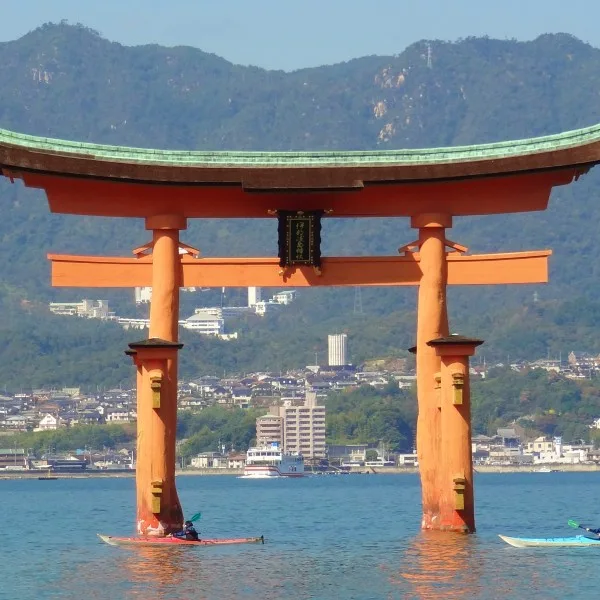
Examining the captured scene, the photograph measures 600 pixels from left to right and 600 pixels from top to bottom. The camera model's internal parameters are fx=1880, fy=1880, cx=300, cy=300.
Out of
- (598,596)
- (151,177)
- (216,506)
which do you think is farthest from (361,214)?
(216,506)

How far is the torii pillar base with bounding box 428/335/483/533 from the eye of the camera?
123 ft

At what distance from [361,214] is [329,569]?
8.25 m

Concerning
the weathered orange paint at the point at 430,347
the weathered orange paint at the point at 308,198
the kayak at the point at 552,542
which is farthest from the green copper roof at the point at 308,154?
the kayak at the point at 552,542

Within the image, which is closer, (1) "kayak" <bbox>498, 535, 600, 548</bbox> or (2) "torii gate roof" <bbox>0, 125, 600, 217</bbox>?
(2) "torii gate roof" <bbox>0, 125, 600, 217</bbox>

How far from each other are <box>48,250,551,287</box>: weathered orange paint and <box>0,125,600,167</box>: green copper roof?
2.06 m

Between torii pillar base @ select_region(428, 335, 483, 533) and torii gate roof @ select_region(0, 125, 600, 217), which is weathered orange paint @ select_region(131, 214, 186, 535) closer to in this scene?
torii gate roof @ select_region(0, 125, 600, 217)

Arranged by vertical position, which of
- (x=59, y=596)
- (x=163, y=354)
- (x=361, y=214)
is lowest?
(x=59, y=596)

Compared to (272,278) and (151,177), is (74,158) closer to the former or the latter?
(151,177)

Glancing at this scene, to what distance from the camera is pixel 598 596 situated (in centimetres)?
3212

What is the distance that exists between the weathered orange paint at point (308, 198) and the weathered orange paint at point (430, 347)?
1.80 feet

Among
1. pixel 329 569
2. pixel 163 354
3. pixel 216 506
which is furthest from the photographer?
pixel 216 506

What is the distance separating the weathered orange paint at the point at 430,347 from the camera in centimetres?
3859

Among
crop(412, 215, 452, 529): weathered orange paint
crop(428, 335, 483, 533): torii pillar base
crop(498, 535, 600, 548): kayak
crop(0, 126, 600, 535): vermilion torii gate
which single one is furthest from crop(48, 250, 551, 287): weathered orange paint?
crop(498, 535, 600, 548): kayak

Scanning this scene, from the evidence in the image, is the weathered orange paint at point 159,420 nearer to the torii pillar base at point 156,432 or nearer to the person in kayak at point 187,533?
the torii pillar base at point 156,432
